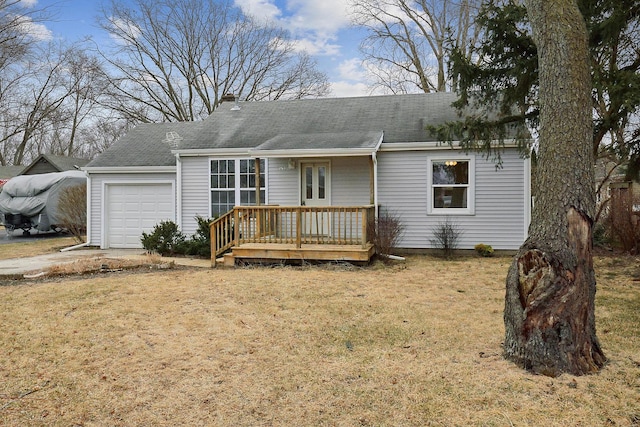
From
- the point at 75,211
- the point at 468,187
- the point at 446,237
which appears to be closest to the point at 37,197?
the point at 75,211

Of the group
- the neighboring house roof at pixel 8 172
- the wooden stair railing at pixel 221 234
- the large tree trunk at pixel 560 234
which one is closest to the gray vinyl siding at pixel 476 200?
the wooden stair railing at pixel 221 234

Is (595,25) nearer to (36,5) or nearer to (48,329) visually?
(48,329)

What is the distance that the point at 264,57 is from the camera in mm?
27250

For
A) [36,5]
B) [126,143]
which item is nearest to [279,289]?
Answer: [126,143]

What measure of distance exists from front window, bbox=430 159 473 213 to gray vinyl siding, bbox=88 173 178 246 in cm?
774

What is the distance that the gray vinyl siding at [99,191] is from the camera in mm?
12383

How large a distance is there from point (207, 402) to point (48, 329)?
279 cm

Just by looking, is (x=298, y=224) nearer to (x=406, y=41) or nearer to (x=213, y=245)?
(x=213, y=245)

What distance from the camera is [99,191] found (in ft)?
41.0

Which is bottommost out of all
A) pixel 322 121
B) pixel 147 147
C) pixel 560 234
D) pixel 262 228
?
pixel 262 228

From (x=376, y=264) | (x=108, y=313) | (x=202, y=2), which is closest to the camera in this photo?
(x=108, y=313)

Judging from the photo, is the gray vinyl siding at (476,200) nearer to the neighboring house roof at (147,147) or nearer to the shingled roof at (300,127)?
the shingled roof at (300,127)

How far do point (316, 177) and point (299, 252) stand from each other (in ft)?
9.36

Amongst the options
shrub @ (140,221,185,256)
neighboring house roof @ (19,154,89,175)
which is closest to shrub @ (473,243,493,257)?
shrub @ (140,221,185,256)
